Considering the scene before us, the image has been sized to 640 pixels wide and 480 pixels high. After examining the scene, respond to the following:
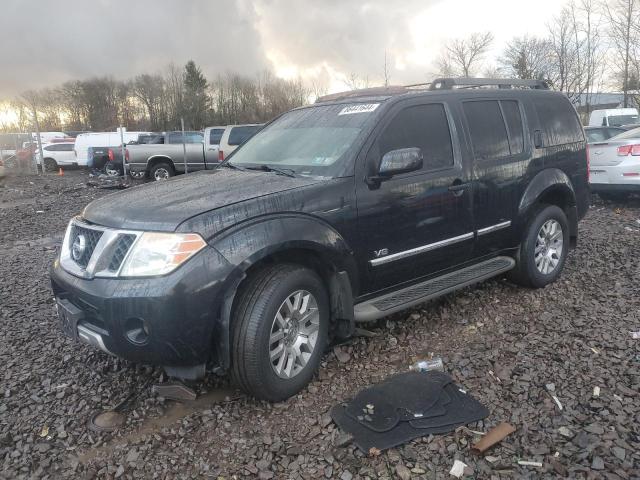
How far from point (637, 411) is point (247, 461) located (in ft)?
7.24

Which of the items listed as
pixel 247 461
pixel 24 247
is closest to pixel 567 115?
pixel 247 461

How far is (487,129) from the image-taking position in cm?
441

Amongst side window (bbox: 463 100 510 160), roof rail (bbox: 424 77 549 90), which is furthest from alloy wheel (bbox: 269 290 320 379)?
roof rail (bbox: 424 77 549 90)

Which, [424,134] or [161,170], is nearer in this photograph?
[424,134]

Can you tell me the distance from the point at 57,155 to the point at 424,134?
25589mm

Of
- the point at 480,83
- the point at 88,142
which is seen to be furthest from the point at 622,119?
the point at 88,142

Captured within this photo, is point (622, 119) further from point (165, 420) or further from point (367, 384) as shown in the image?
point (165, 420)

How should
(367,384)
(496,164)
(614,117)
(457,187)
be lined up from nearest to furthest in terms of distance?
(367,384) < (457,187) < (496,164) < (614,117)

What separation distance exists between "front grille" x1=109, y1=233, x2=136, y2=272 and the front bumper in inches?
3.2

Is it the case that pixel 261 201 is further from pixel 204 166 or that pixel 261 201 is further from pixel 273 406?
pixel 204 166

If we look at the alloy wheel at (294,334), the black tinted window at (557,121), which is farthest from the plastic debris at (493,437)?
the black tinted window at (557,121)

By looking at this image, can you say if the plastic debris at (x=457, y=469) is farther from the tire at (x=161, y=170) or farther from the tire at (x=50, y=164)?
the tire at (x=50, y=164)

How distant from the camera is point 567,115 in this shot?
17.0 ft

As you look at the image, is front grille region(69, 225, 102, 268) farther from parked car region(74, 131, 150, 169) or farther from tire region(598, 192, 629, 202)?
parked car region(74, 131, 150, 169)
